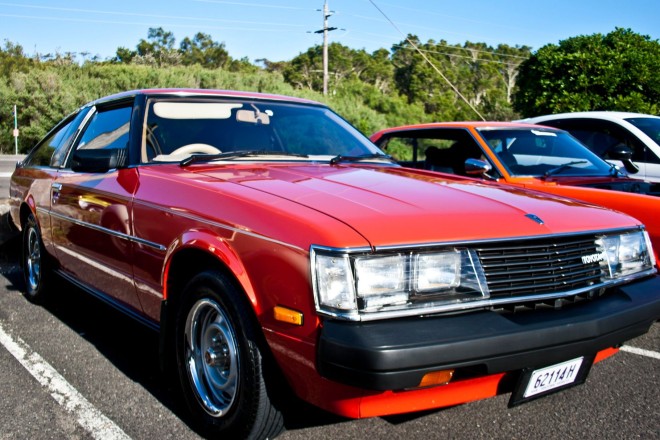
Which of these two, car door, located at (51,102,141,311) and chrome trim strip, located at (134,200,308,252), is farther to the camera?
car door, located at (51,102,141,311)

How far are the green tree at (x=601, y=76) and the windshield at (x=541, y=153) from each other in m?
8.33

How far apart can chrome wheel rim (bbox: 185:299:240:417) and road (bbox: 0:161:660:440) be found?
19 centimetres

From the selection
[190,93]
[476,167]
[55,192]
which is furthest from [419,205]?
[55,192]

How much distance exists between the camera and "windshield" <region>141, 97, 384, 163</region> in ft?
11.3

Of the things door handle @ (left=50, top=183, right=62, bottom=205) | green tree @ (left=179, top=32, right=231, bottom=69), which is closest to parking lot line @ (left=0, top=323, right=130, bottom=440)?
door handle @ (left=50, top=183, right=62, bottom=205)

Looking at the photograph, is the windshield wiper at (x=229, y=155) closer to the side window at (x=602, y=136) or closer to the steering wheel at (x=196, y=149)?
the steering wheel at (x=196, y=149)

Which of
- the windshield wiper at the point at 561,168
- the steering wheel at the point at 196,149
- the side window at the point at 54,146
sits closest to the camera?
the steering wheel at the point at 196,149

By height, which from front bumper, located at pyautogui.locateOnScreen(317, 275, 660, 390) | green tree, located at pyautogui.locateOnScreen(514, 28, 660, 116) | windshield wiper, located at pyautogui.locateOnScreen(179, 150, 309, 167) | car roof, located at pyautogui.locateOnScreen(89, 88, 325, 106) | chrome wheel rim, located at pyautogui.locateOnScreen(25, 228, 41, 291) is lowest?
chrome wheel rim, located at pyautogui.locateOnScreen(25, 228, 41, 291)

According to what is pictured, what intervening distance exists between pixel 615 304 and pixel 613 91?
1239cm

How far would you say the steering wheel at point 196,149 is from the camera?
11.2 feet

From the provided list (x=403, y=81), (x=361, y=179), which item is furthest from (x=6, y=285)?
(x=403, y=81)

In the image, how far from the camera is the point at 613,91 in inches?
525

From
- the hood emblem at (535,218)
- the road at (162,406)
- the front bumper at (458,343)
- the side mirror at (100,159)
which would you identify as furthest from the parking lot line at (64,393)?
the hood emblem at (535,218)

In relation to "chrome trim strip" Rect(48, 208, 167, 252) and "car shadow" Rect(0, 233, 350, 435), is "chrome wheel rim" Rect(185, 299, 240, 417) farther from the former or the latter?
"chrome trim strip" Rect(48, 208, 167, 252)
